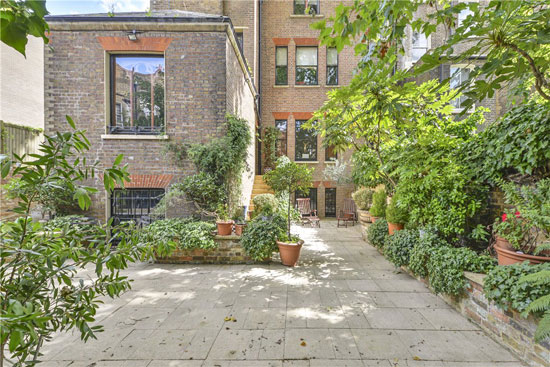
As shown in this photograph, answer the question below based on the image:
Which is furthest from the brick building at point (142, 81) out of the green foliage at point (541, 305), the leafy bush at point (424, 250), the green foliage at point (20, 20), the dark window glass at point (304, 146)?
the dark window glass at point (304, 146)

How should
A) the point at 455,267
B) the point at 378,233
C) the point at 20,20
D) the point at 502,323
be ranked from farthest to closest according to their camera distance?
the point at 378,233
the point at 455,267
the point at 502,323
the point at 20,20

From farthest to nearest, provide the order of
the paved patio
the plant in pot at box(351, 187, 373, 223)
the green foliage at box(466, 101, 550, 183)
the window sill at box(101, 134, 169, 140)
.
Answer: the plant in pot at box(351, 187, 373, 223) < the window sill at box(101, 134, 169, 140) < the green foliage at box(466, 101, 550, 183) < the paved patio

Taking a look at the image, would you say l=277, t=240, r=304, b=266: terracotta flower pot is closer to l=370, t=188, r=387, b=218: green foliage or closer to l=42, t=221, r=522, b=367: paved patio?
l=42, t=221, r=522, b=367: paved patio

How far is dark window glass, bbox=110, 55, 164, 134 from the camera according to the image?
6746 mm

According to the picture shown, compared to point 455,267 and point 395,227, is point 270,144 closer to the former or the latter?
point 395,227

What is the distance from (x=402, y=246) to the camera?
5375 millimetres

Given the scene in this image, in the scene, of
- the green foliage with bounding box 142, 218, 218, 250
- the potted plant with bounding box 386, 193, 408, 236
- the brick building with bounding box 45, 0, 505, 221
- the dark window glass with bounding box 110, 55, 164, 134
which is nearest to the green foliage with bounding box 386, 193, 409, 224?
the potted plant with bounding box 386, 193, 408, 236

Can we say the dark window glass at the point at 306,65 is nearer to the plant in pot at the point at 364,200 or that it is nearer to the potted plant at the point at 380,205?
the plant in pot at the point at 364,200

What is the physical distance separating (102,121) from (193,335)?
5809mm

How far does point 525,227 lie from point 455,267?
977mm

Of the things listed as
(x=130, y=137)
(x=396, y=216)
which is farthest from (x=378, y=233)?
(x=130, y=137)

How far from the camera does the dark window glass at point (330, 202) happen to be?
1340 cm

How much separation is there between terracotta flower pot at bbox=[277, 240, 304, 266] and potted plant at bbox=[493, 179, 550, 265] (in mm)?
3395

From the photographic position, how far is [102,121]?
6.62m
